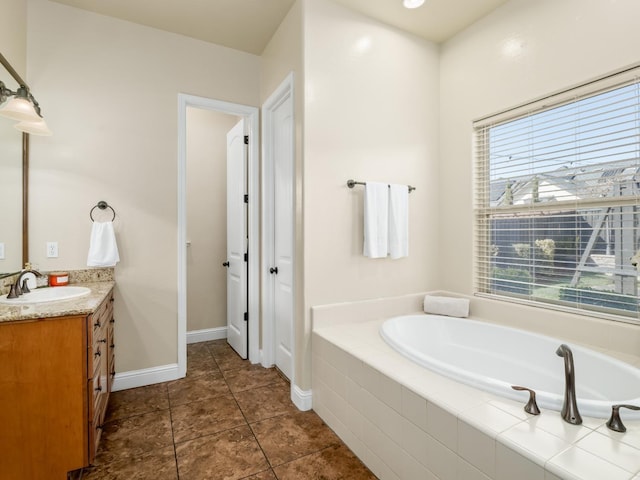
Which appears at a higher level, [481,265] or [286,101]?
[286,101]

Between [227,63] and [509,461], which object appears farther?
[227,63]

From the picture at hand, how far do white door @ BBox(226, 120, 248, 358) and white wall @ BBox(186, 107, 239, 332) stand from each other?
0.23m

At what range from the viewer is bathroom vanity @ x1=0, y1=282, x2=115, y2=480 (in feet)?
4.74

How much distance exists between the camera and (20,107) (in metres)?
1.79

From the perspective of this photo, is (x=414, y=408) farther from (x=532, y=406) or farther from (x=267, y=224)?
(x=267, y=224)

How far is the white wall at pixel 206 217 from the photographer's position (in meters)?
3.57

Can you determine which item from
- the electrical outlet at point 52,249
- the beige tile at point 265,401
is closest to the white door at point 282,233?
the beige tile at point 265,401

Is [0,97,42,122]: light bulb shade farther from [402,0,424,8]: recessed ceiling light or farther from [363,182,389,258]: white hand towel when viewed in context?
[402,0,424,8]: recessed ceiling light

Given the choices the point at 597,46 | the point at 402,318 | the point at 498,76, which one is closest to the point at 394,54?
the point at 498,76

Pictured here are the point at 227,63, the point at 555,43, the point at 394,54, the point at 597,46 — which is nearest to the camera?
the point at 597,46

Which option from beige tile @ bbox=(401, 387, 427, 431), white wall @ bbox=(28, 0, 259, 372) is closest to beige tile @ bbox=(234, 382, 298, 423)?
white wall @ bbox=(28, 0, 259, 372)

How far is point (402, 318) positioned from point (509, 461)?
4.27 ft

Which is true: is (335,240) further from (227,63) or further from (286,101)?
(227,63)

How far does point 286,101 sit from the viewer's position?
2643 millimetres
